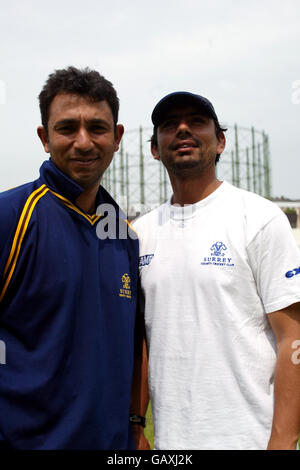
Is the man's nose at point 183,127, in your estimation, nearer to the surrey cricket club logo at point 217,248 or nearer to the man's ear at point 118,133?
the man's ear at point 118,133

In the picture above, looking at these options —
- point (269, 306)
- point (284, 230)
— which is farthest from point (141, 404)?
point (284, 230)

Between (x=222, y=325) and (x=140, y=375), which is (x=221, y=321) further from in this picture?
(x=140, y=375)

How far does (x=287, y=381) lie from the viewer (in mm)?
2221

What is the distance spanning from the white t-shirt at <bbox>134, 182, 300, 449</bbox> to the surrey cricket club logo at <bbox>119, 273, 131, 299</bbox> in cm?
17

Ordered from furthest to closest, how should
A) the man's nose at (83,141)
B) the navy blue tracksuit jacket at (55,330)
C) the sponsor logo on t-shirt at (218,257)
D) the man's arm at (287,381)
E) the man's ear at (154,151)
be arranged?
the man's ear at (154,151), the sponsor logo on t-shirt at (218,257), the man's nose at (83,141), the man's arm at (287,381), the navy blue tracksuit jacket at (55,330)

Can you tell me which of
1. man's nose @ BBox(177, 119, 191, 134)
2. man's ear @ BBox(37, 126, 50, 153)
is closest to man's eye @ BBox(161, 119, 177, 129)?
man's nose @ BBox(177, 119, 191, 134)

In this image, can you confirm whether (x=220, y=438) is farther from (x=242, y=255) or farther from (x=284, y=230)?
(x=284, y=230)

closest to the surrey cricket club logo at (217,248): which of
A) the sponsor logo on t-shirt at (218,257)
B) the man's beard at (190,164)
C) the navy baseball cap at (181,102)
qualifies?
the sponsor logo on t-shirt at (218,257)

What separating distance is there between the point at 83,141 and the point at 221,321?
118 cm

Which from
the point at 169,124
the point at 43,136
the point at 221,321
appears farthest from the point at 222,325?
the point at 43,136

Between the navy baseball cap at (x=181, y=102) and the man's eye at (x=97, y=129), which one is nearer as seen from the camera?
the man's eye at (x=97, y=129)

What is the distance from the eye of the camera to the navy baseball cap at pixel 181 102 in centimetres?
268

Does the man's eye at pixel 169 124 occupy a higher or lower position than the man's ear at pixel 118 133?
higher

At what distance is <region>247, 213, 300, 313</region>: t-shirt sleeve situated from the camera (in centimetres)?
226
